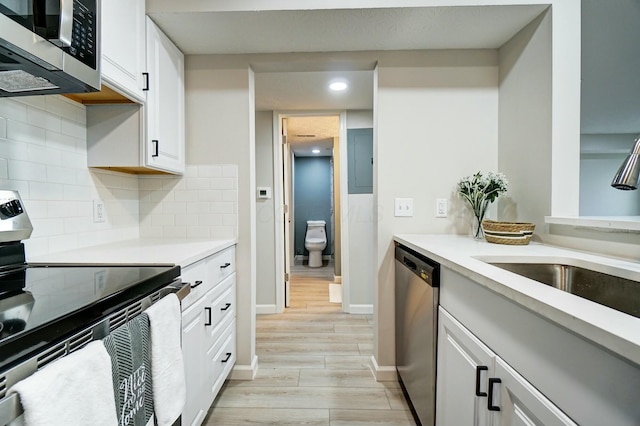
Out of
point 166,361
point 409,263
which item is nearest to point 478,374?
point 409,263

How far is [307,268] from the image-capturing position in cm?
533

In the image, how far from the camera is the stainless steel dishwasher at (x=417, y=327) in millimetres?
1271

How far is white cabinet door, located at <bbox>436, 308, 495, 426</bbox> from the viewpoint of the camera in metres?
0.89

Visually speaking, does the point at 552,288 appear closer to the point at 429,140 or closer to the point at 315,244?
the point at 429,140

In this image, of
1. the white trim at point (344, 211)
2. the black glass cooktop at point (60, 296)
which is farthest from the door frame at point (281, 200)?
the black glass cooktop at point (60, 296)

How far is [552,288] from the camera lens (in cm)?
72

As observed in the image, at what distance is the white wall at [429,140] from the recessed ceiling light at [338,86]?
0.57m

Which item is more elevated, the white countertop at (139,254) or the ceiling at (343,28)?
the ceiling at (343,28)

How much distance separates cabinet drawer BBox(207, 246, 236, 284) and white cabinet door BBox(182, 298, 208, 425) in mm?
166

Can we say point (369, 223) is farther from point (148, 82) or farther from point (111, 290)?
point (111, 290)

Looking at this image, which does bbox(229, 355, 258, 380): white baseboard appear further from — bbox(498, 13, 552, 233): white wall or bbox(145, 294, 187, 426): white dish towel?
bbox(498, 13, 552, 233): white wall

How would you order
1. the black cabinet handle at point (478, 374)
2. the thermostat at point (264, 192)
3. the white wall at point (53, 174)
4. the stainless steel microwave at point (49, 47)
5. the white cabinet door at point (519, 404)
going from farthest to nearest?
the thermostat at point (264, 192) → the white wall at point (53, 174) → the black cabinet handle at point (478, 374) → the stainless steel microwave at point (49, 47) → the white cabinet door at point (519, 404)

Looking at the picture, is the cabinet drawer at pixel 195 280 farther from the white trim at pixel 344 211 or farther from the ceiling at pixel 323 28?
the white trim at pixel 344 211

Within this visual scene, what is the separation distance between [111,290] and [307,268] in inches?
183
